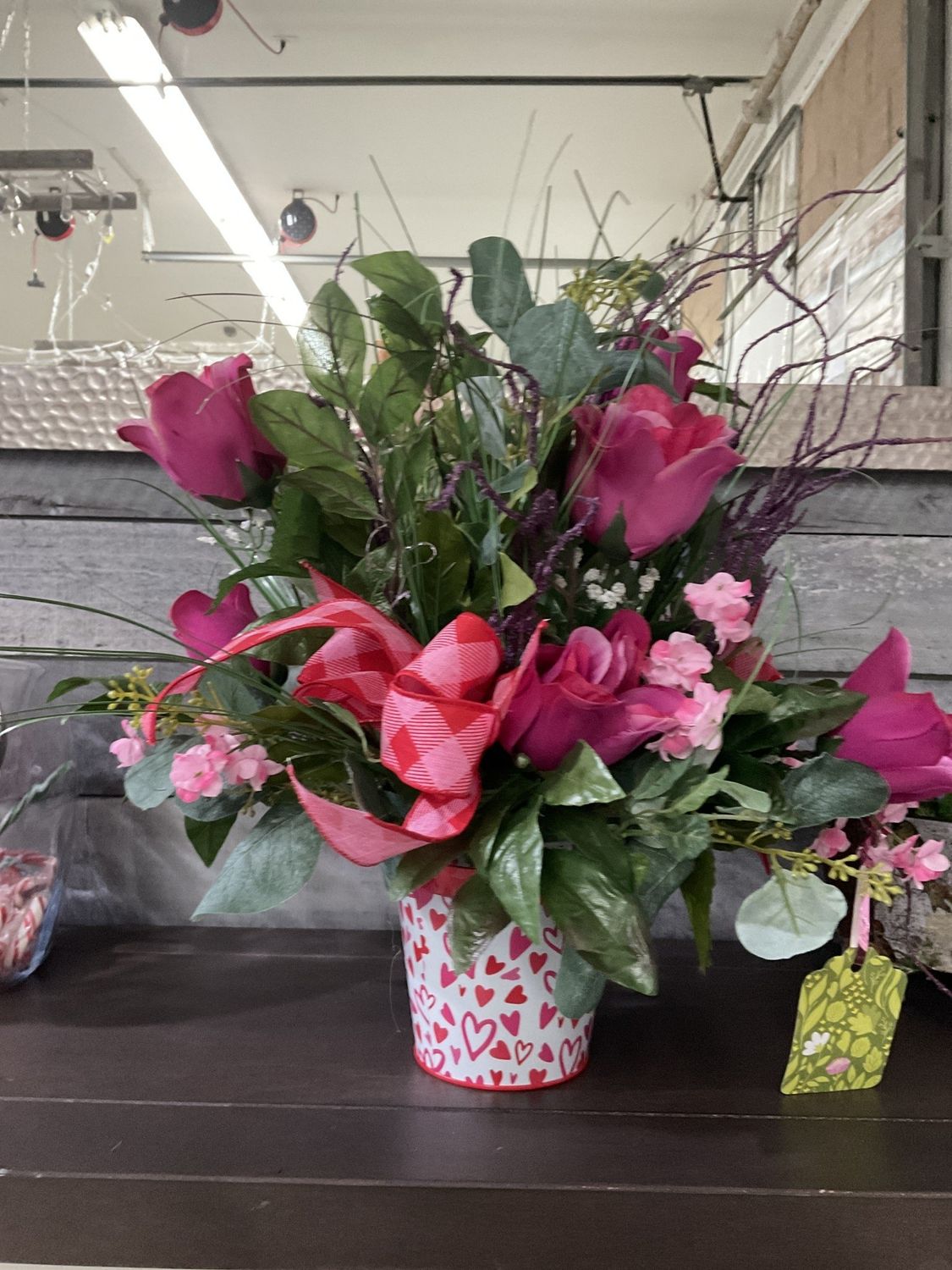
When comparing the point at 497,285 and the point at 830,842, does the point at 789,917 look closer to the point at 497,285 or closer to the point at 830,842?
the point at 830,842

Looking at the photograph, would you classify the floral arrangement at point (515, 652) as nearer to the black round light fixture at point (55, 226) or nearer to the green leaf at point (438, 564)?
the green leaf at point (438, 564)

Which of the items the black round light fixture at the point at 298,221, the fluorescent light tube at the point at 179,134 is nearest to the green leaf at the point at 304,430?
the fluorescent light tube at the point at 179,134

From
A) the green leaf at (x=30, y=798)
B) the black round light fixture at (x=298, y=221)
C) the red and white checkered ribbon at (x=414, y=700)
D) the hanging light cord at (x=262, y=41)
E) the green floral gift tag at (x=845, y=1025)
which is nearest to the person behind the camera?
the red and white checkered ribbon at (x=414, y=700)

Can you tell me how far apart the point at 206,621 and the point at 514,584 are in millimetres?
191

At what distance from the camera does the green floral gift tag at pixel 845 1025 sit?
480 mm

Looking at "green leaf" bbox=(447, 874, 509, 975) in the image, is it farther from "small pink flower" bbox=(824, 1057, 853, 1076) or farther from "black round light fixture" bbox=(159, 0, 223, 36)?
"black round light fixture" bbox=(159, 0, 223, 36)

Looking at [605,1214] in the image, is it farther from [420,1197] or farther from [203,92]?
[203,92]

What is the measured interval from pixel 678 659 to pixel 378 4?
2.15m

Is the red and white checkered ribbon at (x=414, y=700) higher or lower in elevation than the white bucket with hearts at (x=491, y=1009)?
higher

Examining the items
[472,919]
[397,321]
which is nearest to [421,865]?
[472,919]

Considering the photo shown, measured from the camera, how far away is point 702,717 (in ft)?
1.29

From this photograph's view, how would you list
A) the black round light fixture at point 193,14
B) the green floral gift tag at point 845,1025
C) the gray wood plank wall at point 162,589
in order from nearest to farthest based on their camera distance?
the green floral gift tag at point 845,1025 < the gray wood plank wall at point 162,589 < the black round light fixture at point 193,14

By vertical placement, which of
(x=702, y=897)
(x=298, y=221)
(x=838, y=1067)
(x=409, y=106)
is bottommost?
(x=838, y=1067)

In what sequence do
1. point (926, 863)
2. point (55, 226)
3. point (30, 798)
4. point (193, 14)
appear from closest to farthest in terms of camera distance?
1. point (926, 863)
2. point (30, 798)
3. point (55, 226)
4. point (193, 14)
